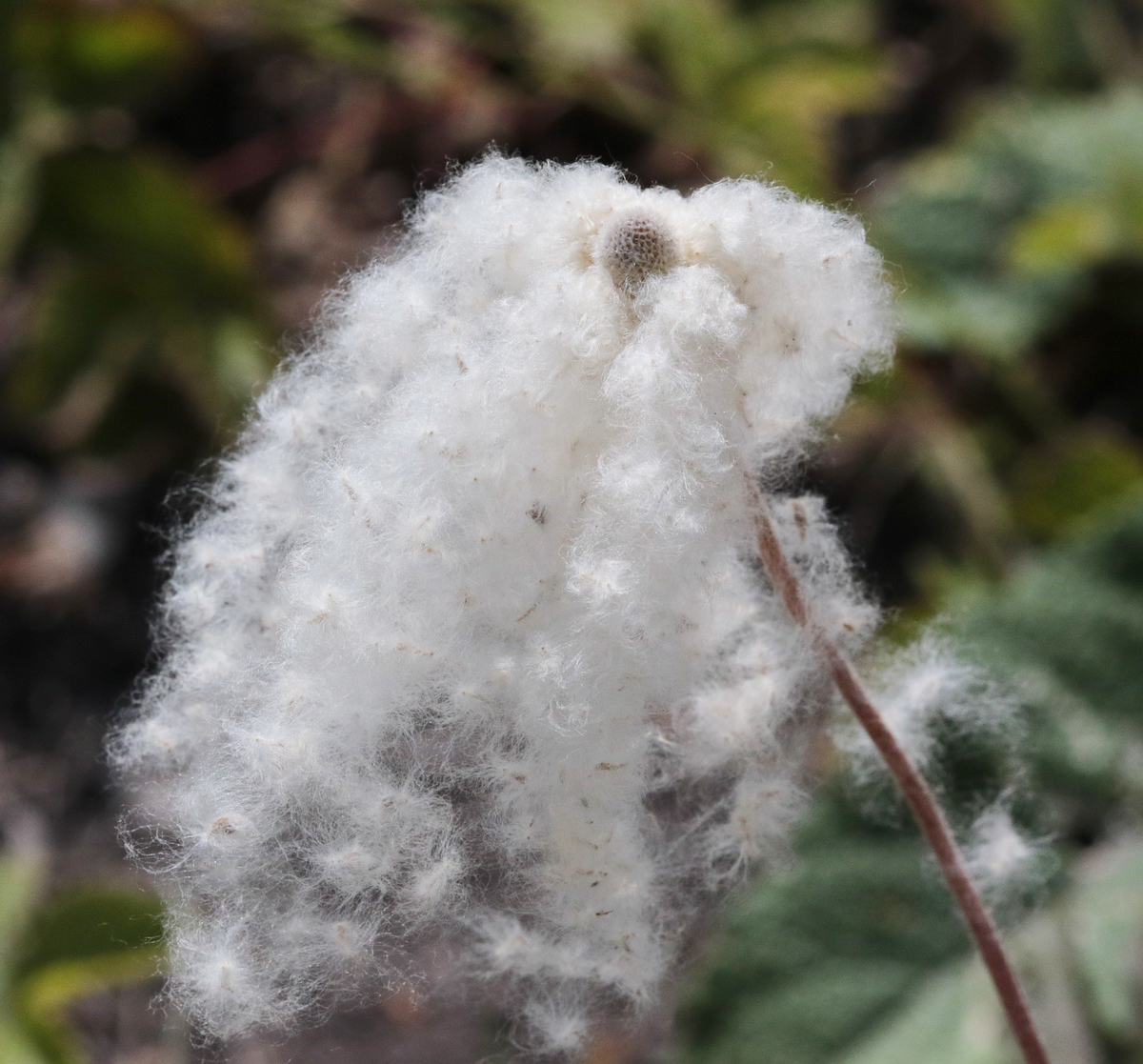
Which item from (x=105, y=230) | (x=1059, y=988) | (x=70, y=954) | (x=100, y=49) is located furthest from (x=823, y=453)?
(x=100, y=49)

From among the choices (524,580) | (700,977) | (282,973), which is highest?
(524,580)

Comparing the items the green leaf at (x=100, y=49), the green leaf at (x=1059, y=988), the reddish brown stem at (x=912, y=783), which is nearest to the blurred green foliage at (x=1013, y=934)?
the green leaf at (x=1059, y=988)

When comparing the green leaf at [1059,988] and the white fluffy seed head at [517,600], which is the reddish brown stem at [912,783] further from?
the green leaf at [1059,988]

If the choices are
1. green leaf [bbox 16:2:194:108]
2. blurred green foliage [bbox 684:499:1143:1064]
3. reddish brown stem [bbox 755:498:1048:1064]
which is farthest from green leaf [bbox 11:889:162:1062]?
green leaf [bbox 16:2:194:108]

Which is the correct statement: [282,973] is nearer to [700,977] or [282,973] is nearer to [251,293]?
[700,977]

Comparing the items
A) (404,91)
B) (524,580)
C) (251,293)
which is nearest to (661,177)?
(404,91)

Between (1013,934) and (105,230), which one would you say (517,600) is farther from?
(105,230)
